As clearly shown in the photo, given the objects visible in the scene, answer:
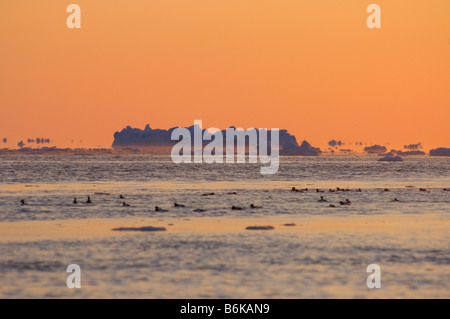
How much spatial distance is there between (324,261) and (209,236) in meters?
9.85

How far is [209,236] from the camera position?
37.9m

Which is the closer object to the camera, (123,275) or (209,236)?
(123,275)

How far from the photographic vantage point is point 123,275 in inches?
1029

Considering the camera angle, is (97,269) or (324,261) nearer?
(97,269)

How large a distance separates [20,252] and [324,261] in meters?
13.7
